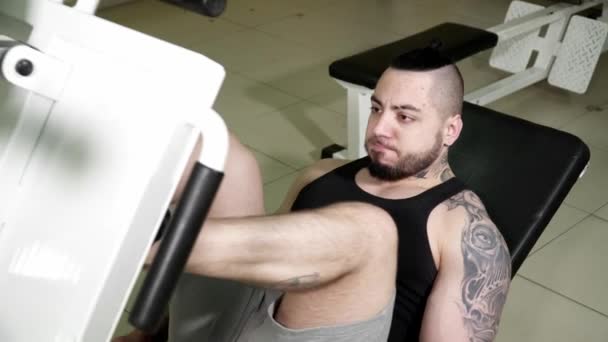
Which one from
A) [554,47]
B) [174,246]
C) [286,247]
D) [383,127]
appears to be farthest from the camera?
[554,47]

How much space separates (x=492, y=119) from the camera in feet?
5.63

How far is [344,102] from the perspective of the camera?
303 cm

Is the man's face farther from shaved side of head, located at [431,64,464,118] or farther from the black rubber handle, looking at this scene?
the black rubber handle

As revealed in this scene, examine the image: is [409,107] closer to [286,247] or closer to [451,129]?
[451,129]

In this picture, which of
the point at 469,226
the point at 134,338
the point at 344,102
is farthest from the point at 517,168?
the point at 344,102

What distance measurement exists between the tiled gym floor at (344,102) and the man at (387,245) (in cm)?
59

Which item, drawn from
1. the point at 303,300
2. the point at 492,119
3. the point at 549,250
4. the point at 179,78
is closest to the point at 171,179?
the point at 179,78

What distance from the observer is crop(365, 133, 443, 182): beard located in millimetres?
1452

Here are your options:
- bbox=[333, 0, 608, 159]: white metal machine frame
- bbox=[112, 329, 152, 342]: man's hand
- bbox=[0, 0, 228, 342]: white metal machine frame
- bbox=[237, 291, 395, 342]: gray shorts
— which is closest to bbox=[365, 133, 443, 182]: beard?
bbox=[237, 291, 395, 342]: gray shorts

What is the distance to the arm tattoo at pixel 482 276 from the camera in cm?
129

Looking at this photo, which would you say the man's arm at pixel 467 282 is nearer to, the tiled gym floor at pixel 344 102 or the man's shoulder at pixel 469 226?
the man's shoulder at pixel 469 226

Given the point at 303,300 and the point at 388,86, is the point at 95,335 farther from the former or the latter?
the point at 388,86

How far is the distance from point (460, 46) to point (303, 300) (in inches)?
53.6

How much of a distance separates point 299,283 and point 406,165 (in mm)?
439
